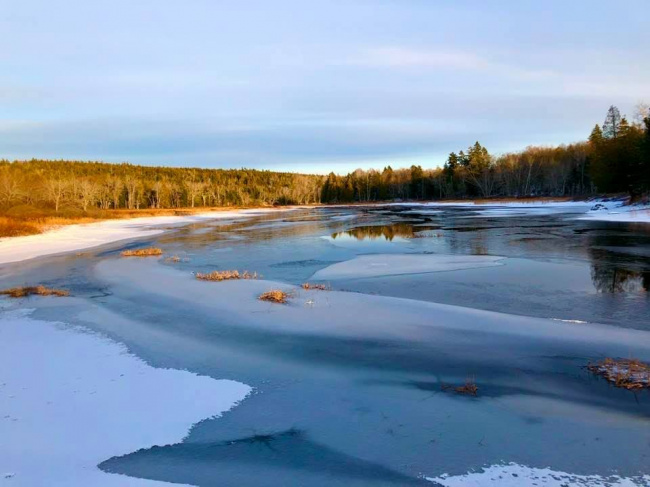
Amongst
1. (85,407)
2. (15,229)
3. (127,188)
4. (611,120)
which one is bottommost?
(85,407)

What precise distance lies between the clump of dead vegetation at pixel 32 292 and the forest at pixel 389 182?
41.8 metres

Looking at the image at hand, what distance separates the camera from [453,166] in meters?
102

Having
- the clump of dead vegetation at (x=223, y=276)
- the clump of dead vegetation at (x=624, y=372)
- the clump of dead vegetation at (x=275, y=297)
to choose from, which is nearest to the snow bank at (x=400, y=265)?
the clump of dead vegetation at (x=223, y=276)

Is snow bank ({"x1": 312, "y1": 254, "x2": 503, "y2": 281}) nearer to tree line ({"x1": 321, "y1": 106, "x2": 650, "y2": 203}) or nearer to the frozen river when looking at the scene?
the frozen river

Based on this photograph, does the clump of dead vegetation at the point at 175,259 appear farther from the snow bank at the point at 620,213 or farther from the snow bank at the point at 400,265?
the snow bank at the point at 620,213

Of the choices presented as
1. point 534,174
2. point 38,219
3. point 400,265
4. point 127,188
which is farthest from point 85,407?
point 127,188

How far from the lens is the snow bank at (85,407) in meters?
3.91

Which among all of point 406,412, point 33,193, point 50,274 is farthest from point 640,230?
point 33,193

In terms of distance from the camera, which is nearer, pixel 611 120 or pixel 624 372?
pixel 624 372

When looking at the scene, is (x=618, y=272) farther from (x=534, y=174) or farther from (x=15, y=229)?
(x=534, y=174)

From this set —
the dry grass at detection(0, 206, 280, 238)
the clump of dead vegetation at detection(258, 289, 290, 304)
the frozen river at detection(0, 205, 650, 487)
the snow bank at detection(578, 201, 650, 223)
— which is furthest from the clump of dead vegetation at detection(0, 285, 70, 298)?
the snow bank at detection(578, 201, 650, 223)

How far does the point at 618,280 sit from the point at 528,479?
397 inches

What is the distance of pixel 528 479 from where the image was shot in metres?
3.70

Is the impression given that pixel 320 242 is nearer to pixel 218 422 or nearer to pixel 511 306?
pixel 511 306
